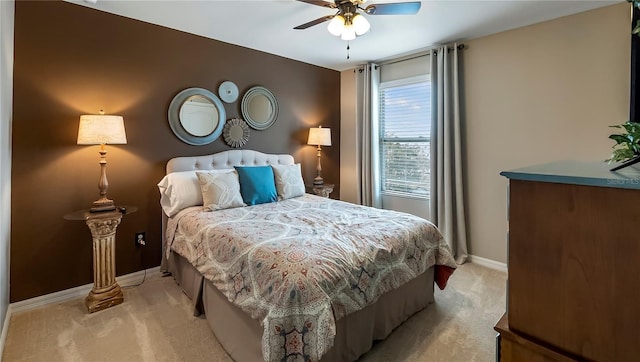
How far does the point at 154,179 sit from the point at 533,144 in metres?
3.91

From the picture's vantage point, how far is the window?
13.0ft

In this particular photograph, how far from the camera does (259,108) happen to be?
3.91 m

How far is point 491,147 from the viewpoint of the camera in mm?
3322

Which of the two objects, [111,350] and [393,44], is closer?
[111,350]

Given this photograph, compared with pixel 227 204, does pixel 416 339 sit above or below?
below

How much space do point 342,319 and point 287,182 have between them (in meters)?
1.99

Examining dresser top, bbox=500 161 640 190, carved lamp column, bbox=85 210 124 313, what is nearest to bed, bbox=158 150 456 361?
carved lamp column, bbox=85 210 124 313

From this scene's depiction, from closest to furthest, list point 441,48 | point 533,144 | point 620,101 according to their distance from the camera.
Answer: point 620,101 < point 533,144 < point 441,48

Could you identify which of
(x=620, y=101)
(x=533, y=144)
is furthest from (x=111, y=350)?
(x=620, y=101)

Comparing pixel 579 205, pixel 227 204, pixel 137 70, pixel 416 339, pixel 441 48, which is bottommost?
pixel 416 339

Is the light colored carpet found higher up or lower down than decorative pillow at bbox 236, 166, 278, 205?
lower down

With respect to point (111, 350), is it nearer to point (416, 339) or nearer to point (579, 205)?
point (416, 339)

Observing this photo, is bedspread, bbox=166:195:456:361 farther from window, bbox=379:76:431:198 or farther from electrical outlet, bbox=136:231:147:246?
window, bbox=379:76:431:198

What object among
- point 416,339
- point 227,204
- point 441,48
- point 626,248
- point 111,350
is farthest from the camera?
point 441,48
